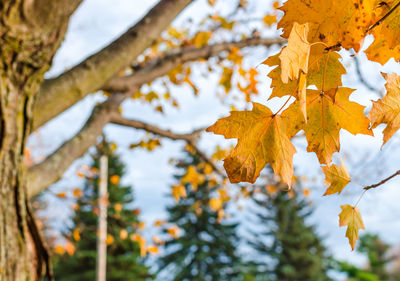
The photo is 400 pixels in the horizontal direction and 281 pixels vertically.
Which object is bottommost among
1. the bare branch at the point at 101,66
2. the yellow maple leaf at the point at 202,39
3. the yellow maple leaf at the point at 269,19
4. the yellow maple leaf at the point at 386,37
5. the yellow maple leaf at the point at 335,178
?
the yellow maple leaf at the point at 335,178

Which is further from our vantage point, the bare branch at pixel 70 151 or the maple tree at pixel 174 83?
the bare branch at pixel 70 151

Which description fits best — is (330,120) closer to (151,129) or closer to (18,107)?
(18,107)

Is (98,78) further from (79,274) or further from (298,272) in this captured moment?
(298,272)

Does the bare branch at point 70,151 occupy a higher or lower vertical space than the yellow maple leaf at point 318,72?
higher

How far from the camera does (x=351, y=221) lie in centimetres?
77

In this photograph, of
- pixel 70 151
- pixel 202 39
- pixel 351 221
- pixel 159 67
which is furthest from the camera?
pixel 202 39

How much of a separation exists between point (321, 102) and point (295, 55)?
21 centimetres

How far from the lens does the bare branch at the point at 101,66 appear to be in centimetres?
201

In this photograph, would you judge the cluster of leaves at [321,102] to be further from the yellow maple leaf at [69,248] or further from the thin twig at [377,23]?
the yellow maple leaf at [69,248]

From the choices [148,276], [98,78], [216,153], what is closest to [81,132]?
[98,78]

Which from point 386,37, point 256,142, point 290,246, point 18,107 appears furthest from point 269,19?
point 290,246

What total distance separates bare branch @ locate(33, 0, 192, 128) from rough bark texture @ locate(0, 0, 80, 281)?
0.16 meters

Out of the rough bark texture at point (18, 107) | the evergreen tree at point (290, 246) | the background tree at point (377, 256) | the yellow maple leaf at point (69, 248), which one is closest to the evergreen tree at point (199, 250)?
the evergreen tree at point (290, 246)

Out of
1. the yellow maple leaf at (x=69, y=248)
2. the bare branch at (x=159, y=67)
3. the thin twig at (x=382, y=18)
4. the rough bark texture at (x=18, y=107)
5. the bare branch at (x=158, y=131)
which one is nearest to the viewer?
the thin twig at (x=382, y=18)
